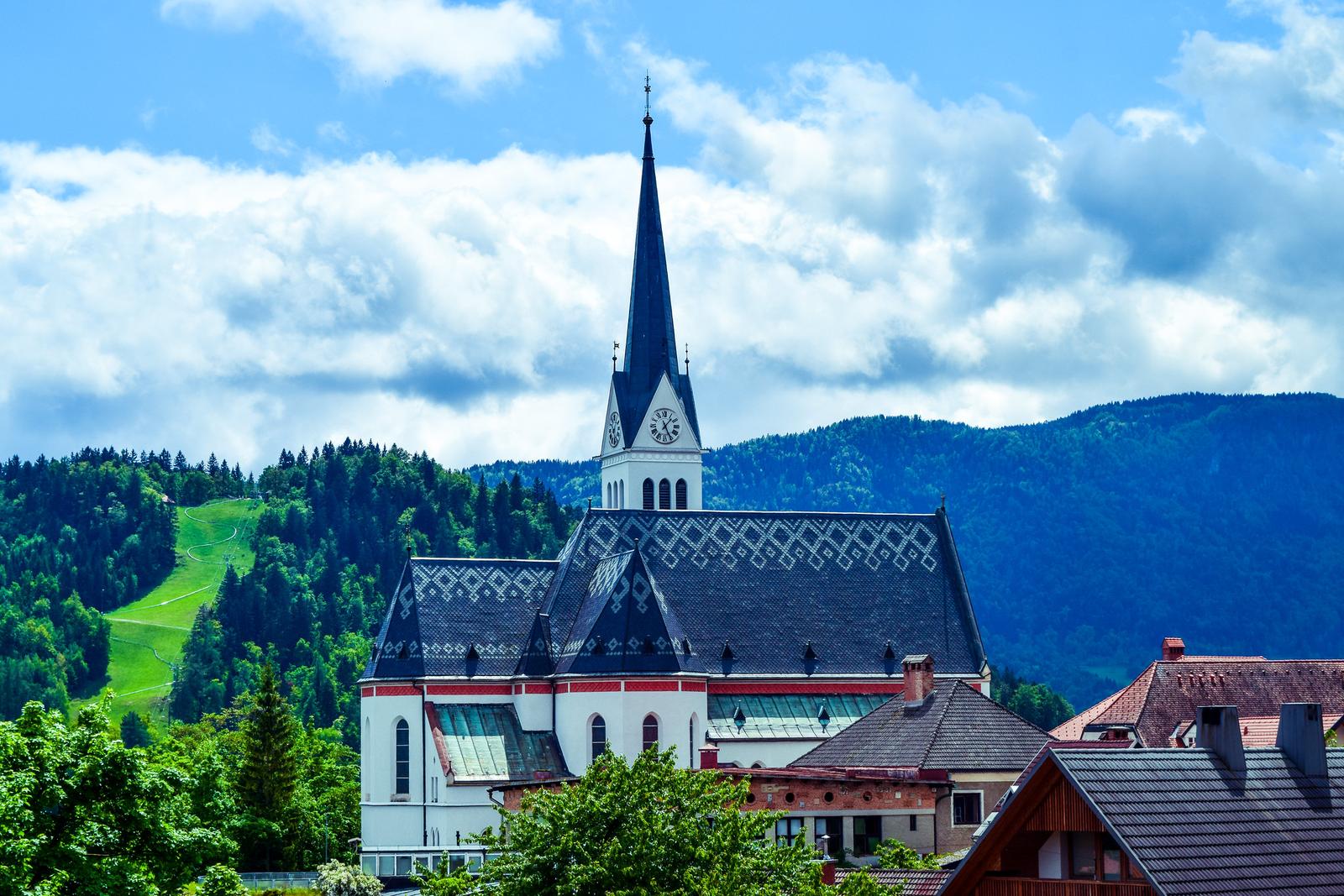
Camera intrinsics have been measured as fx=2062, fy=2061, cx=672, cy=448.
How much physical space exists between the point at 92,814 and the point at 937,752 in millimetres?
33863

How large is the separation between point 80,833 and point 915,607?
58554 millimetres

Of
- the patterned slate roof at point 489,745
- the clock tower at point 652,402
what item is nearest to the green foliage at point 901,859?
the patterned slate roof at point 489,745

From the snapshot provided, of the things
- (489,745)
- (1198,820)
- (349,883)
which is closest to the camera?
(1198,820)

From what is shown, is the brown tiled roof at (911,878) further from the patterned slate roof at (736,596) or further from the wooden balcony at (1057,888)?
the patterned slate roof at (736,596)

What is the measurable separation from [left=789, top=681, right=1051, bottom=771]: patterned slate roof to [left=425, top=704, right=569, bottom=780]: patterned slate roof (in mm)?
13274

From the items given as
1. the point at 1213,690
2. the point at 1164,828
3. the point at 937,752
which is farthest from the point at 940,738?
the point at 1164,828

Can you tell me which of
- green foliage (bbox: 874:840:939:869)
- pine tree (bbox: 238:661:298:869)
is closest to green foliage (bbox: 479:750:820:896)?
green foliage (bbox: 874:840:939:869)

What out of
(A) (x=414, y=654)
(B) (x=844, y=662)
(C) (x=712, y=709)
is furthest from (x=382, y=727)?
(B) (x=844, y=662)

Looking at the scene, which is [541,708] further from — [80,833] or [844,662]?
[80,833]

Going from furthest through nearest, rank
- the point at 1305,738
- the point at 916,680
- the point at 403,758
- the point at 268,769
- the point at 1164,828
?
1. the point at 268,769
2. the point at 403,758
3. the point at 916,680
4. the point at 1305,738
5. the point at 1164,828

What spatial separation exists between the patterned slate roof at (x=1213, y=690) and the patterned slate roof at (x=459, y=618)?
88.0 feet

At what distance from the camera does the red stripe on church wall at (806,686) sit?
96625 mm

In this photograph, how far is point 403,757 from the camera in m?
93.8

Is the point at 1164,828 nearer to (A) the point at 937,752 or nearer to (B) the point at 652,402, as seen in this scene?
(A) the point at 937,752
